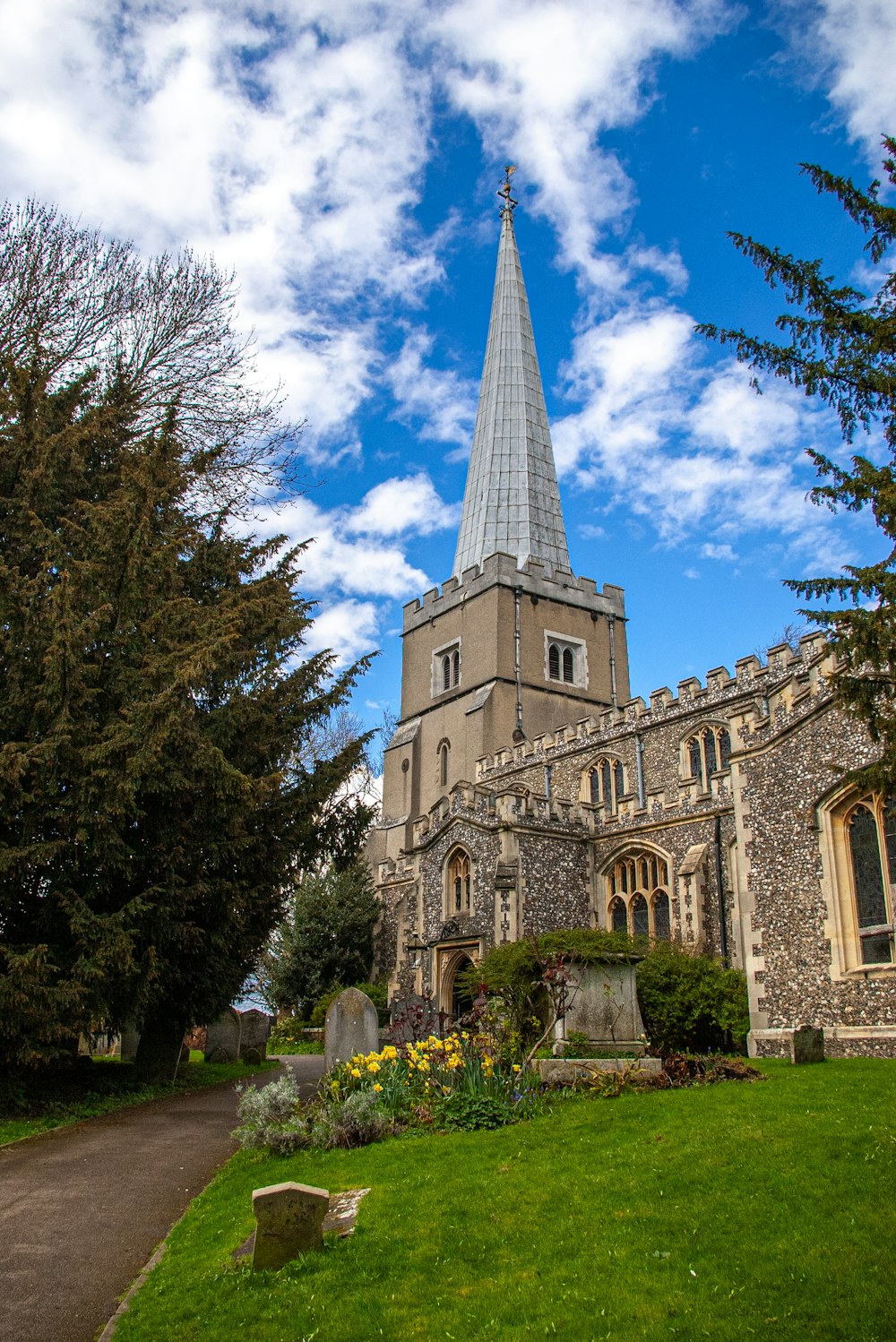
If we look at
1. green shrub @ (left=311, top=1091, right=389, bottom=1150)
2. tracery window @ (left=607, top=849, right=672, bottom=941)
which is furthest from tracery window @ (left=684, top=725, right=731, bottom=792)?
green shrub @ (left=311, top=1091, right=389, bottom=1150)

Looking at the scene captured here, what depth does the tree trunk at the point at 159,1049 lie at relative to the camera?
1617cm

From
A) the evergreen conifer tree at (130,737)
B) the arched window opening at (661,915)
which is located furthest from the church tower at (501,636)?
the evergreen conifer tree at (130,737)

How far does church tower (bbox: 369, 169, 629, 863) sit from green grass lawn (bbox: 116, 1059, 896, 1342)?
2316cm

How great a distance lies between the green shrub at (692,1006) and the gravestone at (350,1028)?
484 centimetres

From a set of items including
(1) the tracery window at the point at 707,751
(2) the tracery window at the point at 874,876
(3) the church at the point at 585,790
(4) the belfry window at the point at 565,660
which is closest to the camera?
(2) the tracery window at the point at 874,876

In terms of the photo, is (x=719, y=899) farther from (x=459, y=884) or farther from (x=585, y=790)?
(x=585, y=790)

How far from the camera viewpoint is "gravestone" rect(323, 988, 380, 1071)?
485 inches

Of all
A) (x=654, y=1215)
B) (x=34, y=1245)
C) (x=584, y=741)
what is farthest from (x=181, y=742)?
(x=584, y=741)

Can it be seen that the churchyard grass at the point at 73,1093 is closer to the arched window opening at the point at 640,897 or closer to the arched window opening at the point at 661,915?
the arched window opening at the point at 640,897

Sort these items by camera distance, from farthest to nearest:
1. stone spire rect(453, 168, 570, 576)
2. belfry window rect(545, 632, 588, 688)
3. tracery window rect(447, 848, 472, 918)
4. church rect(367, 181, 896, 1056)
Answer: stone spire rect(453, 168, 570, 576) → belfry window rect(545, 632, 588, 688) → tracery window rect(447, 848, 472, 918) → church rect(367, 181, 896, 1056)

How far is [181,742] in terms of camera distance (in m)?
13.5

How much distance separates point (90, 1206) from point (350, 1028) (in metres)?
4.60

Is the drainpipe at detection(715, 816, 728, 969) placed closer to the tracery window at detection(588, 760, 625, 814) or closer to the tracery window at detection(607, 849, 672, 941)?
the tracery window at detection(607, 849, 672, 941)

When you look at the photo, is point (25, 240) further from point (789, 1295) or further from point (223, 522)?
point (789, 1295)
